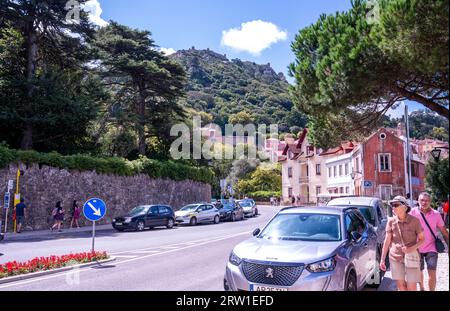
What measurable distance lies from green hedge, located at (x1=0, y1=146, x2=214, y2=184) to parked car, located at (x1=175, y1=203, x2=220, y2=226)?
256 inches

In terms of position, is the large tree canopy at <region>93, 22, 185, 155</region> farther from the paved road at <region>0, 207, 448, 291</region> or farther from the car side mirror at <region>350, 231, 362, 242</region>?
the car side mirror at <region>350, 231, 362, 242</region>

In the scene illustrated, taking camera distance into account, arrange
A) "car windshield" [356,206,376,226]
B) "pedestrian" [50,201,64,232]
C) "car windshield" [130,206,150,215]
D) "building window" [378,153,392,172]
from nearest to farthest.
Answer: "car windshield" [356,206,376,226]
"pedestrian" [50,201,64,232]
"car windshield" [130,206,150,215]
"building window" [378,153,392,172]

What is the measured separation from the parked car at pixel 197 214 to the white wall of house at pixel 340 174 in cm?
2639

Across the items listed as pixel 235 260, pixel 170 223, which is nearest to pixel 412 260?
pixel 235 260

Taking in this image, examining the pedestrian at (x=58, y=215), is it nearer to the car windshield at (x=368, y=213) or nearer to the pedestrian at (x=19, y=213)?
the pedestrian at (x=19, y=213)

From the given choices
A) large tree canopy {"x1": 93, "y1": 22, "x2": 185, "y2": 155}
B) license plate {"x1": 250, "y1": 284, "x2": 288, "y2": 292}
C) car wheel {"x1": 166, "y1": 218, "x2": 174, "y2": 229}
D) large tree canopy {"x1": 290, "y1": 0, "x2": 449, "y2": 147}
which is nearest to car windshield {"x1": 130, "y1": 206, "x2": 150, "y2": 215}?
car wheel {"x1": 166, "y1": 218, "x2": 174, "y2": 229}

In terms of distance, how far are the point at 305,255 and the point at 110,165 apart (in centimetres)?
2809

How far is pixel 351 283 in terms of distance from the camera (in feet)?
22.4

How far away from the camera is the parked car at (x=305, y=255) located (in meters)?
6.16

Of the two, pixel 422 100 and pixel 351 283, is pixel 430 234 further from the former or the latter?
pixel 422 100

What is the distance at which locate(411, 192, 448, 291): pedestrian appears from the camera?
734cm

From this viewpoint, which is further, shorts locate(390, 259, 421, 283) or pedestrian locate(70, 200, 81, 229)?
pedestrian locate(70, 200, 81, 229)
